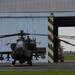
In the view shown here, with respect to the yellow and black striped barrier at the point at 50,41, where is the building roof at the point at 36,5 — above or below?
above

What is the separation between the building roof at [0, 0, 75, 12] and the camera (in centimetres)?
3862

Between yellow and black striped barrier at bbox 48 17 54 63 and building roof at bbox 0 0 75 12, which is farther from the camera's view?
yellow and black striped barrier at bbox 48 17 54 63

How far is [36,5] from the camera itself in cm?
3878

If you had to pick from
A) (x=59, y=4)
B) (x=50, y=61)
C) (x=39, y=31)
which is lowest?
(x=50, y=61)

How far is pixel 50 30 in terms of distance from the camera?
3953 cm

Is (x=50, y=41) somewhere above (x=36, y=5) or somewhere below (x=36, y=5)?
below

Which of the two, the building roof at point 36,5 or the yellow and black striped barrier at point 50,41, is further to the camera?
the yellow and black striped barrier at point 50,41

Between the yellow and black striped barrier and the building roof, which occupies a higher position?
the building roof

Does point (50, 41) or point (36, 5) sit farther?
point (50, 41)

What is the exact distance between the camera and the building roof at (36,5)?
38.6 meters

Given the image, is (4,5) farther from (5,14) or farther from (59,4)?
(59,4)

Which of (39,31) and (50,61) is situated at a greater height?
(39,31)

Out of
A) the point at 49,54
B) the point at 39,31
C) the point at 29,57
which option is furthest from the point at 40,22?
the point at 29,57

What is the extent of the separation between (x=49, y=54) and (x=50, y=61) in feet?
2.42
